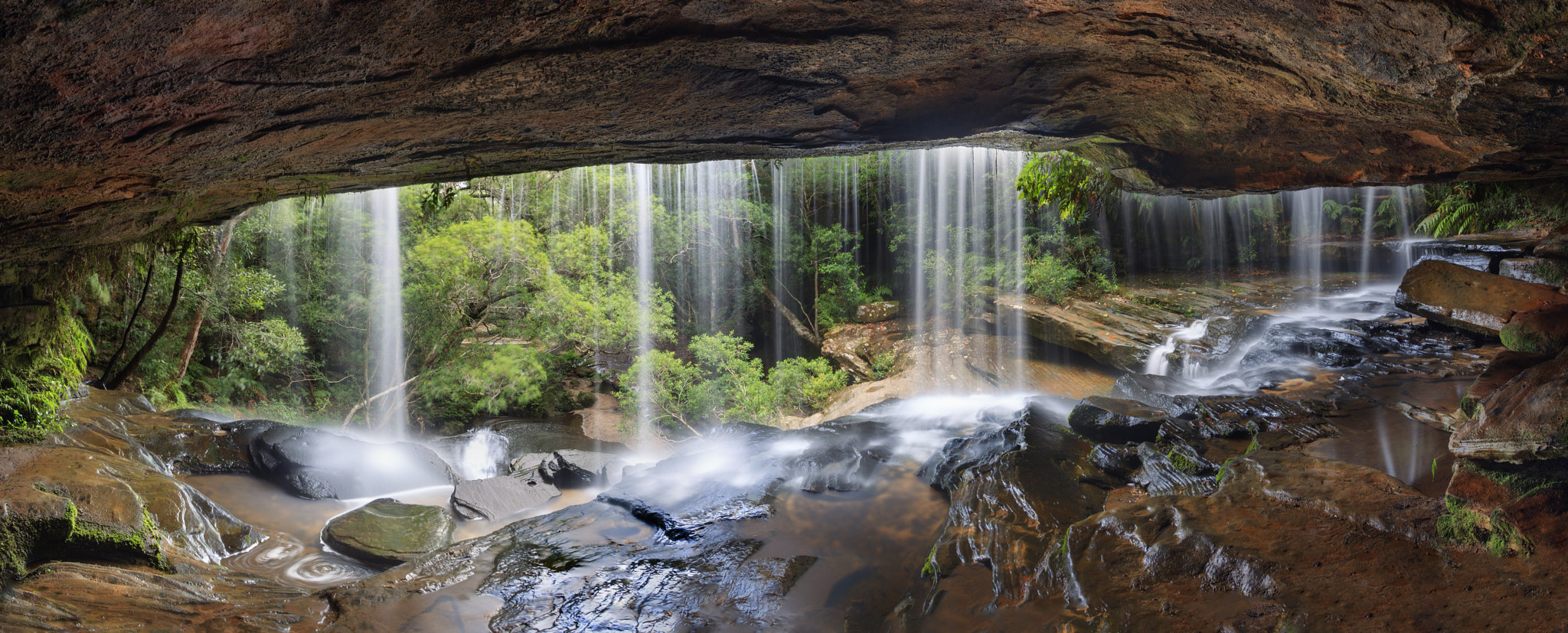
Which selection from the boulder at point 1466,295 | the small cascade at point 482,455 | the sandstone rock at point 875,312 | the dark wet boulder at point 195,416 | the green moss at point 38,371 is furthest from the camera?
the sandstone rock at point 875,312

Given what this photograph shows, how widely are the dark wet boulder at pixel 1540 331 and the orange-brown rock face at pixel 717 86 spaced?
0.91 meters

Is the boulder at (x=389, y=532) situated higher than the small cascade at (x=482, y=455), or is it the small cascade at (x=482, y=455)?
the boulder at (x=389, y=532)

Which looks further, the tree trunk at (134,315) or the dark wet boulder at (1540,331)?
the tree trunk at (134,315)

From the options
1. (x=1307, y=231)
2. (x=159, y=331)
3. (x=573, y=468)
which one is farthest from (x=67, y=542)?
(x=1307, y=231)

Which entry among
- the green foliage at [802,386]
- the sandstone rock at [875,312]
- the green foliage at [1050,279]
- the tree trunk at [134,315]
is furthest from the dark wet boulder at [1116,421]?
the sandstone rock at [875,312]

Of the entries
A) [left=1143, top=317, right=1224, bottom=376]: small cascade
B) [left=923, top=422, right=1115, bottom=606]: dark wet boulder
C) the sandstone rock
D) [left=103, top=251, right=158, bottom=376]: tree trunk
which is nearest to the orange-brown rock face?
[left=103, top=251, right=158, bottom=376]: tree trunk

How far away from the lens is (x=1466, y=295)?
257 inches

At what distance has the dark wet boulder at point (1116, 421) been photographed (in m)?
6.34

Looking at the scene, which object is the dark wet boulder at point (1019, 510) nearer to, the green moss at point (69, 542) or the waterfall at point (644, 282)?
the green moss at point (69, 542)

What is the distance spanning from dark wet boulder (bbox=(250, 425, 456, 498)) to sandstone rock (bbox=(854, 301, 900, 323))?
37.9 ft

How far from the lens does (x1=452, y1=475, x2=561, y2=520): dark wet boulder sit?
859 cm

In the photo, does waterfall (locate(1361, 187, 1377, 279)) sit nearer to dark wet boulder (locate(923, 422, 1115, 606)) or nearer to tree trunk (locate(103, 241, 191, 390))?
dark wet boulder (locate(923, 422, 1115, 606))

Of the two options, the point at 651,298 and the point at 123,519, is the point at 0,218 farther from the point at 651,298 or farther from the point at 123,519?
the point at 651,298

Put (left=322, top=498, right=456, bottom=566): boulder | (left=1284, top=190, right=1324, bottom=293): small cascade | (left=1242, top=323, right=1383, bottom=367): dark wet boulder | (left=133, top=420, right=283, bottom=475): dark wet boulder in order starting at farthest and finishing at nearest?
(left=1284, top=190, right=1324, bottom=293): small cascade → (left=1242, top=323, right=1383, bottom=367): dark wet boulder → (left=133, top=420, right=283, bottom=475): dark wet boulder → (left=322, top=498, right=456, bottom=566): boulder
